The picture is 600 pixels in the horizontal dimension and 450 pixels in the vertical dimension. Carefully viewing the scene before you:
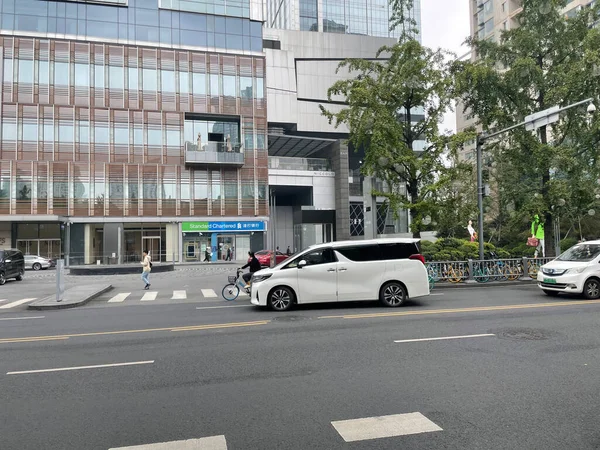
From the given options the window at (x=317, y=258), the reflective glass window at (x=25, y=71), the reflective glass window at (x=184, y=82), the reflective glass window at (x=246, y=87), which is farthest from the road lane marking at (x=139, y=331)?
the reflective glass window at (x=25, y=71)

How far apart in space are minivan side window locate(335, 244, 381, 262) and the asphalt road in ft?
6.86

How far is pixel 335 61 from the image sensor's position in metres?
59.3

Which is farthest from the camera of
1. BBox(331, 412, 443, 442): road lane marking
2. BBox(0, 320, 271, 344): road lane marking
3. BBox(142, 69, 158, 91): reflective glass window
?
BBox(142, 69, 158, 91): reflective glass window

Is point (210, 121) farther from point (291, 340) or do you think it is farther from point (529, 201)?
point (291, 340)

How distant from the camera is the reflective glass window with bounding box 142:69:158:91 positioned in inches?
1725

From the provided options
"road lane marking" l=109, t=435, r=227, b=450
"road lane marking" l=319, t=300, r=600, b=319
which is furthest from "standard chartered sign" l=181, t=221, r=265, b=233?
"road lane marking" l=109, t=435, r=227, b=450

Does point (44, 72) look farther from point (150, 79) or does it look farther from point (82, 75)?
point (150, 79)

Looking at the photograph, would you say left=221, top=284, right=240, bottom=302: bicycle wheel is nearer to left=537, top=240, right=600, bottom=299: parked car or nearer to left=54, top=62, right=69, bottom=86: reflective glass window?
left=537, top=240, right=600, bottom=299: parked car

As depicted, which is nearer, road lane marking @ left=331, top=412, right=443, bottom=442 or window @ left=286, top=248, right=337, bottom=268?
road lane marking @ left=331, top=412, right=443, bottom=442

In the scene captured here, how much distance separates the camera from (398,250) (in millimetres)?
12281

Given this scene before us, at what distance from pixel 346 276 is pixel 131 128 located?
37308 millimetres

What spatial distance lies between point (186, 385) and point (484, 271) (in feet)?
50.4

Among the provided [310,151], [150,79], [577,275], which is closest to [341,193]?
[310,151]

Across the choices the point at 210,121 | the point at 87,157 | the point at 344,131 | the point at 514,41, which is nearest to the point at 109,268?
the point at 87,157
